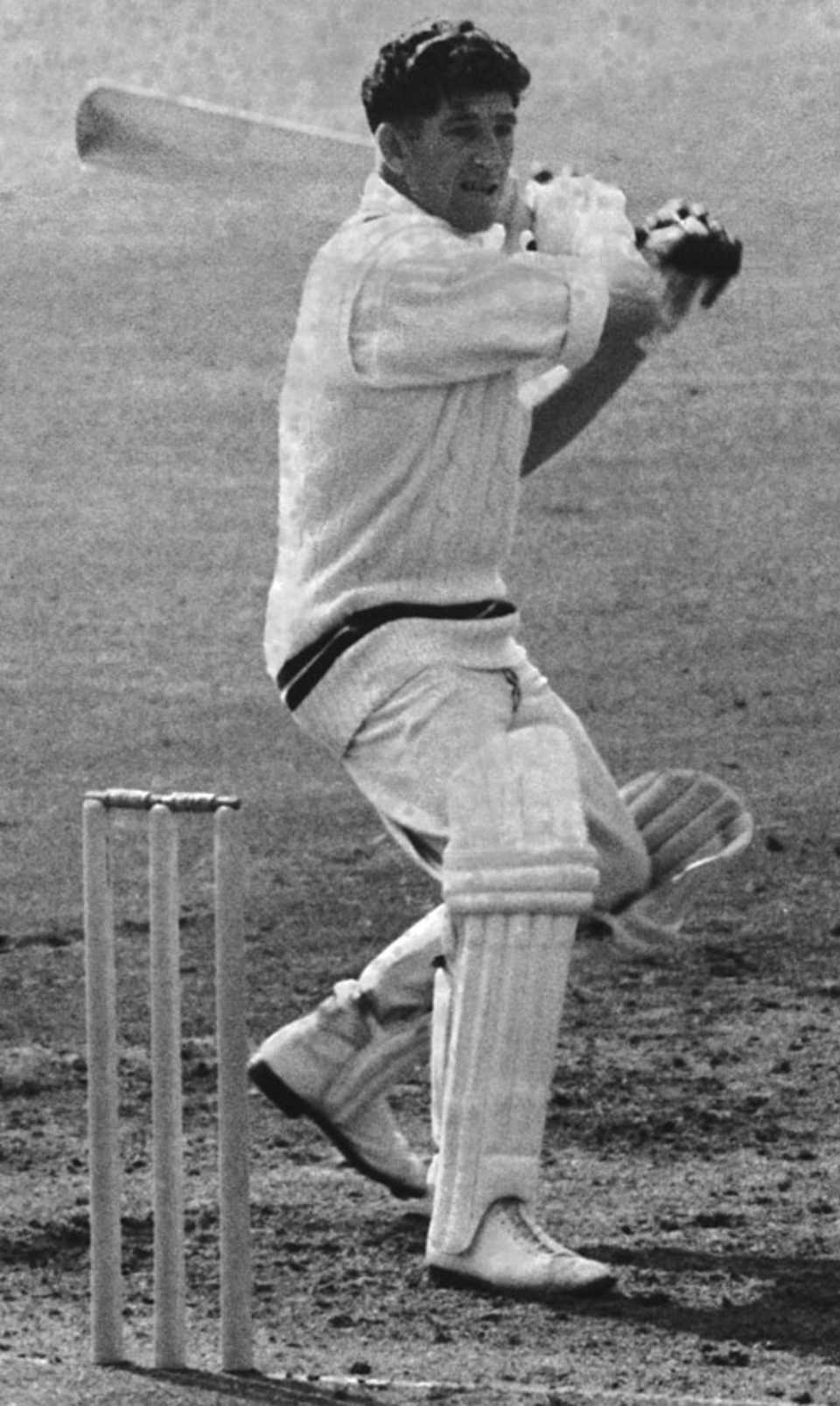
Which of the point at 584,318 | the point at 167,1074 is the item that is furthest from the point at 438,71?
the point at 167,1074

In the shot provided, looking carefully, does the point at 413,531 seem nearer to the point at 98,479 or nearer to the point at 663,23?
the point at 98,479

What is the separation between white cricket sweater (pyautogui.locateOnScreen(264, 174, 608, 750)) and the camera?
501 cm

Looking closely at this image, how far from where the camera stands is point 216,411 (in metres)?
14.4

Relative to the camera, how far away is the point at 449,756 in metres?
5.02

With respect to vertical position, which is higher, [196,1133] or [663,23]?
[663,23]

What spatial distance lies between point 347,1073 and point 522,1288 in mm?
772

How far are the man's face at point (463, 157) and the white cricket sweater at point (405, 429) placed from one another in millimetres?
33

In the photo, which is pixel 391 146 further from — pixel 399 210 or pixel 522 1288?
pixel 522 1288

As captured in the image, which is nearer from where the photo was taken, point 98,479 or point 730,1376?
point 730,1376

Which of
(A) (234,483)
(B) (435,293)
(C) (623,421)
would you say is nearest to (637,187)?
(C) (623,421)

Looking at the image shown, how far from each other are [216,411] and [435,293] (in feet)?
31.2

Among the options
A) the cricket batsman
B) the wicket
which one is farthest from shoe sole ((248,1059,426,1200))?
the wicket

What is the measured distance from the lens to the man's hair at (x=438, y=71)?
16.7ft

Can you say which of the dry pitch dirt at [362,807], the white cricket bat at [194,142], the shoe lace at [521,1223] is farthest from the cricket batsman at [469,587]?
the white cricket bat at [194,142]
